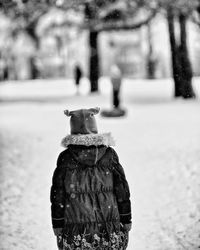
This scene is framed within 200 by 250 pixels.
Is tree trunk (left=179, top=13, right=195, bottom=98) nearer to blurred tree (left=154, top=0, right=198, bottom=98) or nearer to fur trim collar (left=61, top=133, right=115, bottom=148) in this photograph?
blurred tree (left=154, top=0, right=198, bottom=98)

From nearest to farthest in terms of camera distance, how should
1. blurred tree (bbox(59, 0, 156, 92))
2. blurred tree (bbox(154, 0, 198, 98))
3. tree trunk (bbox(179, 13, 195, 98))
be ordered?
blurred tree (bbox(59, 0, 156, 92))
blurred tree (bbox(154, 0, 198, 98))
tree trunk (bbox(179, 13, 195, 98))

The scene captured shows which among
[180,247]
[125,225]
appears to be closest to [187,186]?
[180,247]

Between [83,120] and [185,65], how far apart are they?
42.9ft

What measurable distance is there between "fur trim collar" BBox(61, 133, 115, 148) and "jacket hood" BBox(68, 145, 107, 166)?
0.05 m

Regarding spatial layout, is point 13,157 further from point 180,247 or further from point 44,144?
point 180,247

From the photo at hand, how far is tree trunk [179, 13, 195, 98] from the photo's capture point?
14.3 m

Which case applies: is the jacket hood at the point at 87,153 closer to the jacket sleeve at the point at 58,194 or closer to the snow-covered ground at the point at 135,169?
the jacket sleeve at the point at 58,194

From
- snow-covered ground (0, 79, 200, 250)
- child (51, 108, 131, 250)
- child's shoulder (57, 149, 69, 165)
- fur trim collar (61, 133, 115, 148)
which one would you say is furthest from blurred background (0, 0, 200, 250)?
fur trim collar (61, 133, 115, 148)

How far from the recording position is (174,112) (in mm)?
12227

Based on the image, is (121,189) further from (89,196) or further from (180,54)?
(180,54)

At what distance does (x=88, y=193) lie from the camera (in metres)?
3.27

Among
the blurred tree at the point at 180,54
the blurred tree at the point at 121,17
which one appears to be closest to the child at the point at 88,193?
the blurred tree at the point at 121,17

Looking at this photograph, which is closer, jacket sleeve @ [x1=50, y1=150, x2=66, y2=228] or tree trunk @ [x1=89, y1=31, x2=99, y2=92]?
jacket sleeve @ [x1=50, y1=150, x2=66, y2=228]

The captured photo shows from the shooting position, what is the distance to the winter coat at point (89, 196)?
127 inches
